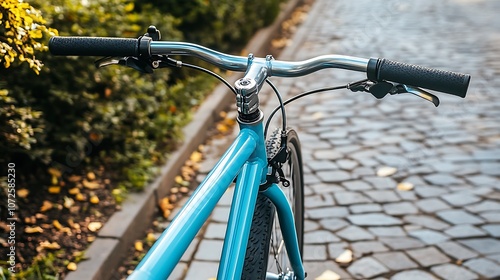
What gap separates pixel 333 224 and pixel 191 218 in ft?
8.69

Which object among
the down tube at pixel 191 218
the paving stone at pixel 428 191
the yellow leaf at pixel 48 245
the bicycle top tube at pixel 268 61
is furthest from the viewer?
the paving stone at pixel 428 191

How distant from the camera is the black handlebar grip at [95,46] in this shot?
2.01 m

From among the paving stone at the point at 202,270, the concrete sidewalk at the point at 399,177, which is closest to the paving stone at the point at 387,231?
the concrete sidewalk at the point at 399,177

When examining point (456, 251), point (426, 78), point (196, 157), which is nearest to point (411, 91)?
point (426, 78)

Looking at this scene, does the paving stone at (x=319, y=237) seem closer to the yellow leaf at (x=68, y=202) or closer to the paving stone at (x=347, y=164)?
the paving stone at (x=347, y=164)

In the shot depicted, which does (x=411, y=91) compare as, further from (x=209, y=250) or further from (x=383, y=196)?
(x=383, y=196)

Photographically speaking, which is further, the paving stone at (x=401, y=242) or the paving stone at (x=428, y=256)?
the paving stone at (x=401, y=242)

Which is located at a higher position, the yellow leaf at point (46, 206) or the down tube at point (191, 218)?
the yellow leaf at point (46, 206)

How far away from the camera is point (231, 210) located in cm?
177

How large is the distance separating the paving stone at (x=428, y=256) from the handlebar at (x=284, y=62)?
197cm

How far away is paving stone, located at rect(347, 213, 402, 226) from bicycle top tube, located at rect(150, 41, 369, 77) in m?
2.25

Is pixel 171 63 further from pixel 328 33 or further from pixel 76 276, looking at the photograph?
pixel 328 33

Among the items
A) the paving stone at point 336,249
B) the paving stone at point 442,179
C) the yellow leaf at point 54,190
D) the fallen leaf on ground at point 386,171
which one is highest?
the fallen leaf on ground at point 386,171

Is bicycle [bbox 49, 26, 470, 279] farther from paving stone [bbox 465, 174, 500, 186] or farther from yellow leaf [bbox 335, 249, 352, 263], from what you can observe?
paving stone [bbox 465, 174, 500, 186]
